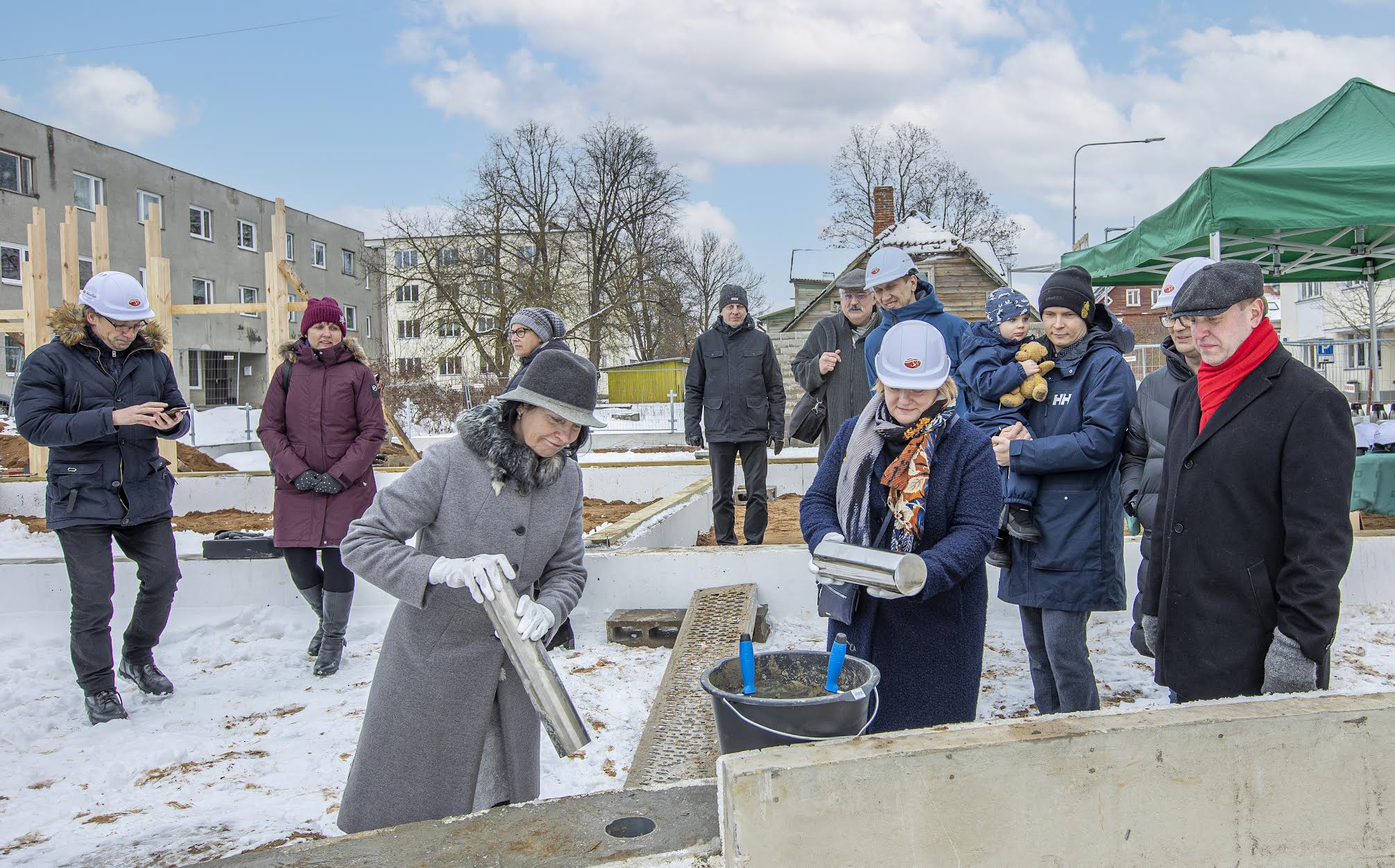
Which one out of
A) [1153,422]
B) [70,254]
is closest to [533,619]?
[1153,422]

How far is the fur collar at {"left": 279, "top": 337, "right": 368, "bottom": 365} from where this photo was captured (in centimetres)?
480

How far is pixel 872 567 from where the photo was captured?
2.21m

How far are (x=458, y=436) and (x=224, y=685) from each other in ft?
9.44

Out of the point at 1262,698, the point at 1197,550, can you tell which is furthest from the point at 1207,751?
the point at 1197,550

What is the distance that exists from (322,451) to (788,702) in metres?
3.56

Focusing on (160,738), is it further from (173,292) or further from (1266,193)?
(173,292)

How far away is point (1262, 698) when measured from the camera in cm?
211

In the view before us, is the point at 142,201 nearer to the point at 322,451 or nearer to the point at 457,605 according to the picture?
the point at 322,451

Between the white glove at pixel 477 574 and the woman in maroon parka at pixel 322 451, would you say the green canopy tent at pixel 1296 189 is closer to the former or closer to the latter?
the woman in maroon parka at pixel 322 451

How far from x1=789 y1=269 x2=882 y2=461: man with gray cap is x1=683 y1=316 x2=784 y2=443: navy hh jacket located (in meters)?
0.44

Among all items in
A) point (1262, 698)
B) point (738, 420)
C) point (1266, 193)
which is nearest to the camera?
point (1262, 698)

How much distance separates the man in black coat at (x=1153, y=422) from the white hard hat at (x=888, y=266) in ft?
3.77

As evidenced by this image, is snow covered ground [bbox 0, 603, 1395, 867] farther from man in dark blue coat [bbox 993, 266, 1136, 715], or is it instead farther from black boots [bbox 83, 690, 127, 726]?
man in dark blue coat [bbox 993, 266, 1136, 715]

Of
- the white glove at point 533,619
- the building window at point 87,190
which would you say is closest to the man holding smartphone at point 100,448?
the white glove at point 533,619
